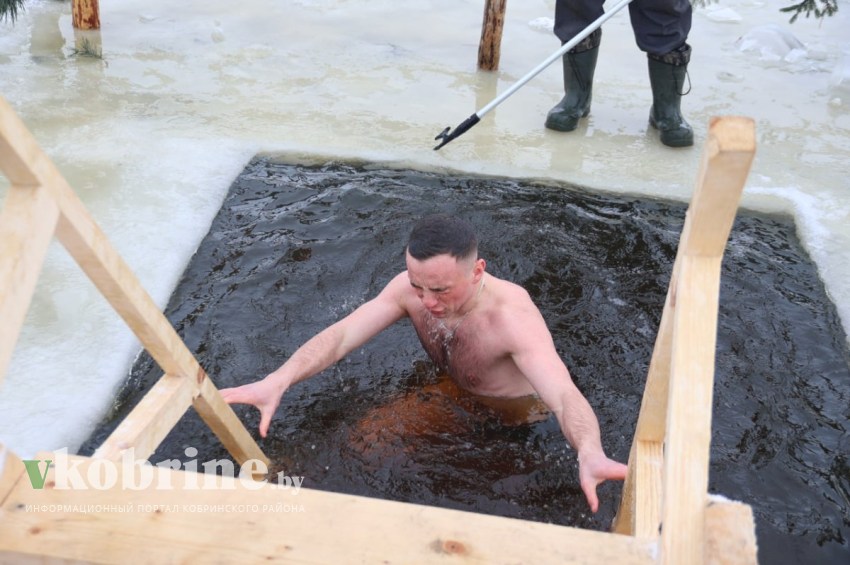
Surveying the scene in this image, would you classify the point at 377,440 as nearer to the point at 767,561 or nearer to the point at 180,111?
the point at 767,561

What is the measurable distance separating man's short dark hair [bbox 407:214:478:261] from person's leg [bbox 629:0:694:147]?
2705 mm

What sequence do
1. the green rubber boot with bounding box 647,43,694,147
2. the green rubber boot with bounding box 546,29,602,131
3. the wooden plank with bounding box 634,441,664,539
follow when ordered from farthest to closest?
the green rubber boot with bounding box 546,29,602,131, the green rubber boot with bounding box 647,43,694,147, the wooden plank with bounding box 634,441,664,539

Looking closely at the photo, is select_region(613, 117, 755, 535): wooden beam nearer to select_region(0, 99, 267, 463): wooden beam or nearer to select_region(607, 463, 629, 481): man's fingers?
select_region(607, 463, 629, 481): man's fingers

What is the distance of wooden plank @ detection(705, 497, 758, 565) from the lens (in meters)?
1.15

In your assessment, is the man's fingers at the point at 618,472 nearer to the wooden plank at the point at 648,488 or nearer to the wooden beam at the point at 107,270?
the wooden plank at the point at 648,488

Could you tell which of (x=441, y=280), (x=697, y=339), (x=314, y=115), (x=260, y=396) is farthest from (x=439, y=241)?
(x=314, y=115)

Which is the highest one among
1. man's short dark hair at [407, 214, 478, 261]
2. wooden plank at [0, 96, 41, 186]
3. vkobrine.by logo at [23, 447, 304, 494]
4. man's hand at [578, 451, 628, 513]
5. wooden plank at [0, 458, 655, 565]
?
wooden plank at [0, 96, 41, 186]

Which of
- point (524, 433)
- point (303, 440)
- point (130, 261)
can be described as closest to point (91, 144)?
point (130, 261)

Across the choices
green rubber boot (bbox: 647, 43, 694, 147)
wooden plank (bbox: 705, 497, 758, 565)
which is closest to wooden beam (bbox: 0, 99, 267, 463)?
wooden plank (bbox: 705, 497, 758, 565)

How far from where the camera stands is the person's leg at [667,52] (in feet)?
15.6

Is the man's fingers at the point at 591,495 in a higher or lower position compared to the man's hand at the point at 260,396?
higher

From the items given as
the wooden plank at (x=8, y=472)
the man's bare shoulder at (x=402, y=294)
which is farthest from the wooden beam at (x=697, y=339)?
the man's bare shoulder at (x=402, y=294)

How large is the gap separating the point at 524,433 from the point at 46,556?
1.97 m

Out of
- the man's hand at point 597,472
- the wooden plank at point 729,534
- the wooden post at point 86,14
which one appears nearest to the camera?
the wooden plank at point 729,534
